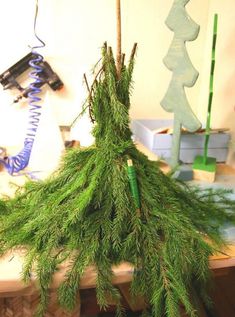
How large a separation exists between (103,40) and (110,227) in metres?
1.22

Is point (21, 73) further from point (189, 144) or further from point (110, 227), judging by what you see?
point (110, 227)

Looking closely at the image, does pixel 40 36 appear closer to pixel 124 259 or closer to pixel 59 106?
pixel 59 106

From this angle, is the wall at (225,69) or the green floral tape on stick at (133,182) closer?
the green floral tape on stick at (133,182)

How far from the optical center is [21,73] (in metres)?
1.53

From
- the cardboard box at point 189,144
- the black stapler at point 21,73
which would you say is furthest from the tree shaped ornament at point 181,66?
the black stapler at point 21,73

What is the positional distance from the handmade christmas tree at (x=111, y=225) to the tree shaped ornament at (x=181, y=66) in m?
0.47

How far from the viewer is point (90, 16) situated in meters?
1.55

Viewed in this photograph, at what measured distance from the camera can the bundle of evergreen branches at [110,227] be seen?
0.60 meters

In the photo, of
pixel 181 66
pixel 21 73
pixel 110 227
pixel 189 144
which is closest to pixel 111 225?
pixel 110 227

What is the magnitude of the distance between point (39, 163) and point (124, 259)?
65cm

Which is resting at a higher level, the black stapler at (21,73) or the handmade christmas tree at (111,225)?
the black stapler at (21,73)

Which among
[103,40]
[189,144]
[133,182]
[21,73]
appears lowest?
[189,144]

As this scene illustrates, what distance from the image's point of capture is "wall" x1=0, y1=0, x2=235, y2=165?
1490mm

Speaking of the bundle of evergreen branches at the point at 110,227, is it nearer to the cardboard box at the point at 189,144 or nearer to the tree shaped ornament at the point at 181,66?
the tree shaped ornament at the point at 181,66
